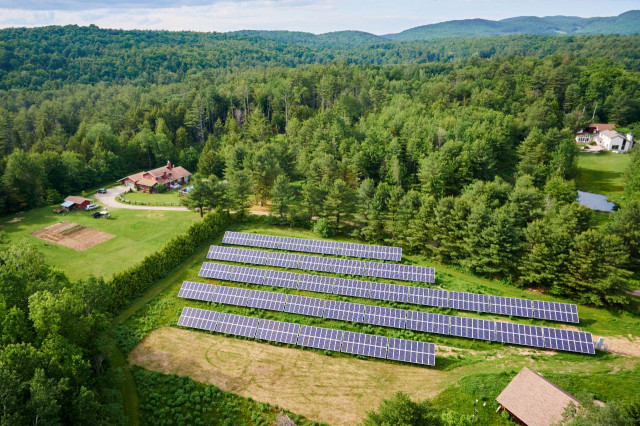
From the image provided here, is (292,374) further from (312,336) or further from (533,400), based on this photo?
(533,400)

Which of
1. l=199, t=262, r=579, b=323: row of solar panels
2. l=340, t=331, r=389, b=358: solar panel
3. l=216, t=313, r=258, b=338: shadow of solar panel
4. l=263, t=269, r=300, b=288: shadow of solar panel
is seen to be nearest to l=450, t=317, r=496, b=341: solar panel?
l=199, t=262, r=579, b=323: row of solar panels

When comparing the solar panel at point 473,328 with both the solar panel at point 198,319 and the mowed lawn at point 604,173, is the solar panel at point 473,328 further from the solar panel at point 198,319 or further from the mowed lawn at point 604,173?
the mowed lawn at point 604,173

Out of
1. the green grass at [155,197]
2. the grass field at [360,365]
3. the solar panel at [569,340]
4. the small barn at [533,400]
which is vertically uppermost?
the small barn at [533,400]

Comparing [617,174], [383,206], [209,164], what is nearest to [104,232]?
[209,164]

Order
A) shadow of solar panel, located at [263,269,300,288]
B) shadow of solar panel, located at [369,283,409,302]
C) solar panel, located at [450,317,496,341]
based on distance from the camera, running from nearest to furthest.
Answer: solar panel, located at [450,317,496,341], shadow of solar panel, located at [369,283,409,302], shadow of solar panel, located at [263,269,300,288]

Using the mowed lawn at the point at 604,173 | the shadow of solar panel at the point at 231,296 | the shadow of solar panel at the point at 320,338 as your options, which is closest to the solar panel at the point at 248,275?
the shadow of solar panel at the point at 231,296

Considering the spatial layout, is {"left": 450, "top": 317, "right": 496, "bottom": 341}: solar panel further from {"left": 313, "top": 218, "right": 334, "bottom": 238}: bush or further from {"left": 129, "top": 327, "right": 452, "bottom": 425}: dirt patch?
{"left": 313, "top": 218, "right": 334, "bottom": 238}: bush

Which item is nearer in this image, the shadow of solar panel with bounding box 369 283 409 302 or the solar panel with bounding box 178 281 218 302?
the shadow of solar panel with bounding box 369 283 409 302
